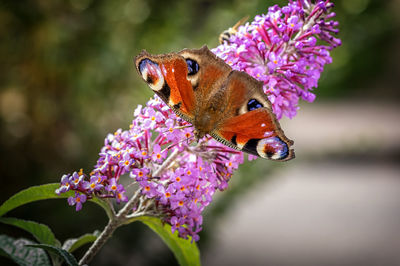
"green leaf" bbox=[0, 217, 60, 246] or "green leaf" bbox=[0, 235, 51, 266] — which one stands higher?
"green leaf" bbox=[0, 217, 60, 246]

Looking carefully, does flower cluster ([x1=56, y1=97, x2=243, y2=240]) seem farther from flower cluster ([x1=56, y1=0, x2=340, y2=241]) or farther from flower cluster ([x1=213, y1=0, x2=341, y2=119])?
flower cluster ([x1=213, y1=0, x2=341, y2=119])

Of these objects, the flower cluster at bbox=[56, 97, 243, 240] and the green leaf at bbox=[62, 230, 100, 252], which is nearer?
the flower cluster at bbox=[56, 97, 243, 240]

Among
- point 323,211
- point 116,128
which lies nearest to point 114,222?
point 116,128

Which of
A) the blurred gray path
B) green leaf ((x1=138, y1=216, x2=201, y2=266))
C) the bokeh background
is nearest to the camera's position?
green leaf ((x1=138, y1=216, x2=201, y2=266))

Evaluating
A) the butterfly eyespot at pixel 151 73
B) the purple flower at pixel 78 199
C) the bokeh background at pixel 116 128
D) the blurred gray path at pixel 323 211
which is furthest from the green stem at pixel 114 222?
the blurred gray path at pixel 323 211

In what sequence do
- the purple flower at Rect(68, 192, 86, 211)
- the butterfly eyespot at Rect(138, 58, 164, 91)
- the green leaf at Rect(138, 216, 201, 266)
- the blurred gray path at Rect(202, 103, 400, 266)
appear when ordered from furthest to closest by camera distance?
the blurred gray path at Rect(202, 103, 400, 266)
the green leaf at Rect(138, 216, 201, 266)
the butterfly eyespot at Rect(138, 58, 164, 91)
the purple flower at Rect(68, 192, 86, 211)

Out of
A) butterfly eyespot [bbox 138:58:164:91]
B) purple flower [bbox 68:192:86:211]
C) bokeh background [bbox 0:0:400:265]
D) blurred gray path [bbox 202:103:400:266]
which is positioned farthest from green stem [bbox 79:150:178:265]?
blurred gray path [bbox 202:103:400:266]

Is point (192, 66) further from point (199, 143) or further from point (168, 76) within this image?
point (199, 143)
